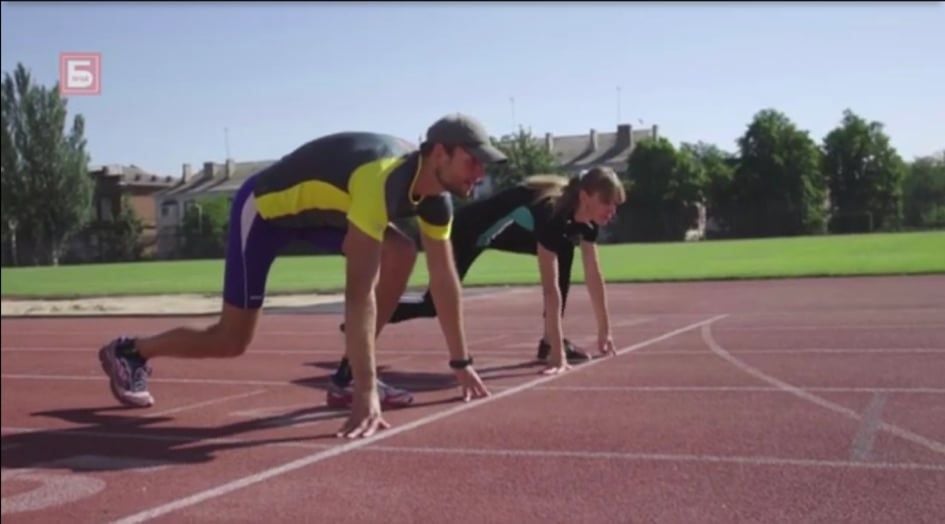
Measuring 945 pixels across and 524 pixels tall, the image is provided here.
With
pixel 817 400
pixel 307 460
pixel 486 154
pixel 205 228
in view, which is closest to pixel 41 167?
pixel 486 154

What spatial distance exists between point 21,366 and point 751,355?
6.49m

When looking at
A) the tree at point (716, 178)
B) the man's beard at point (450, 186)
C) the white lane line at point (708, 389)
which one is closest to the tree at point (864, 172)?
the tree at point (716, 178)

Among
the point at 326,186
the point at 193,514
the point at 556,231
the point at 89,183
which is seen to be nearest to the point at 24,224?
the point at 89,183

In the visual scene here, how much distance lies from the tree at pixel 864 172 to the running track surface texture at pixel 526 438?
515mm

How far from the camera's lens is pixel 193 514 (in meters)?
4.64

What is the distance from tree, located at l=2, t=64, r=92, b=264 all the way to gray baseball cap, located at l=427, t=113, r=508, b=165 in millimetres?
1622

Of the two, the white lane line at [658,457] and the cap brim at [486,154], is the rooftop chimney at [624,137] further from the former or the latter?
the white lane line at [658,457]

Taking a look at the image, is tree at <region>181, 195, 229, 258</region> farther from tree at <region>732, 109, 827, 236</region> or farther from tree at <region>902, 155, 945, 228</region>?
tree at <region>902, 155, 945, 228</region>

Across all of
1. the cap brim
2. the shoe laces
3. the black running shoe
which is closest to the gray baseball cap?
the cap brim

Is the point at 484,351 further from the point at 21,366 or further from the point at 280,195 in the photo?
the point at 280,195

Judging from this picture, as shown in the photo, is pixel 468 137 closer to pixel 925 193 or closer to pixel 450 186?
pixel 450 186

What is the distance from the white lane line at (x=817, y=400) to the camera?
555cm

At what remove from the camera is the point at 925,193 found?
4.11 meters

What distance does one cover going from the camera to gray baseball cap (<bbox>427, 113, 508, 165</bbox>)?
524 centimetres
